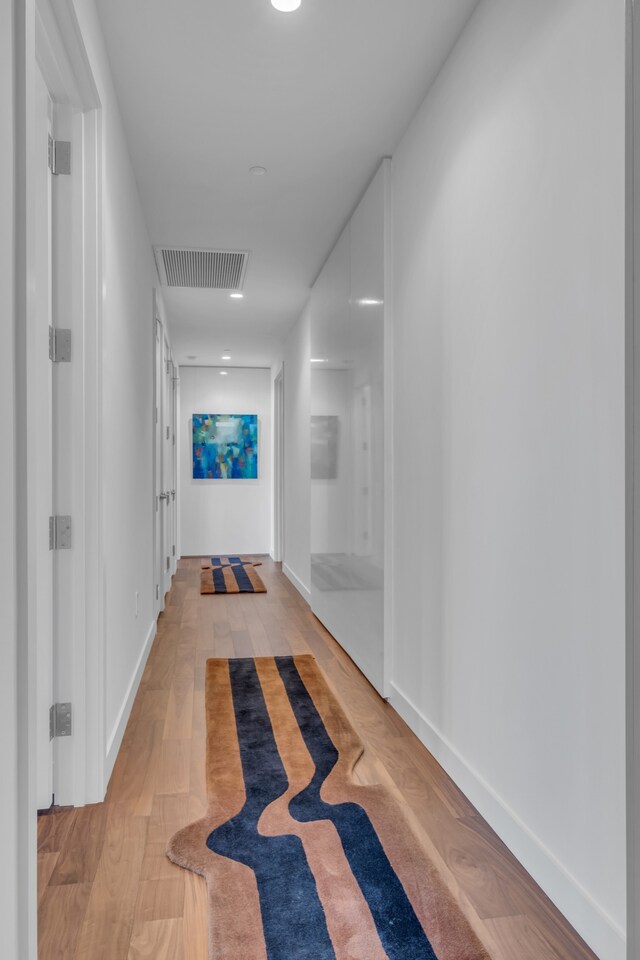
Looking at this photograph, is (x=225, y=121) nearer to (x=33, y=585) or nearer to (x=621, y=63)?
(x=621, y=63)

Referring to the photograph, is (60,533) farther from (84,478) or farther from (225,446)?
(225,446)

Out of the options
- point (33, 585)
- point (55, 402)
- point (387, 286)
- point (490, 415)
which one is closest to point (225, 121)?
point (387, 286)

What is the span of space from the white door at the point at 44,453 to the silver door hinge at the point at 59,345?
0.02 meters

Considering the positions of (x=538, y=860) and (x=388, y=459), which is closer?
(x=538, y=860)

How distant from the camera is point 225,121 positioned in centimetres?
281

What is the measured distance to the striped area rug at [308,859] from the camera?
1456 millimetres

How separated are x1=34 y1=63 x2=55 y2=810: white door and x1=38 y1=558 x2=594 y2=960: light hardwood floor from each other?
0.92 feet

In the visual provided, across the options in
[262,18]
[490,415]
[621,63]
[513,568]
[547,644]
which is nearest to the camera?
[621,63]

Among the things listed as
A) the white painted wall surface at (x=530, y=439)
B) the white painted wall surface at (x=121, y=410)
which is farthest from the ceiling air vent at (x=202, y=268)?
the white painted wall surface at (x=530, y=439)

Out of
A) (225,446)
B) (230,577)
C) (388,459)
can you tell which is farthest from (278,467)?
(388,459)

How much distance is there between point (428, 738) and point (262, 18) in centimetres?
258

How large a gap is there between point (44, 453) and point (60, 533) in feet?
0.87

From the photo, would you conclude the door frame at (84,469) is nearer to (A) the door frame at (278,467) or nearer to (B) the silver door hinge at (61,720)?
(B) the silver door hinge at (61,720)

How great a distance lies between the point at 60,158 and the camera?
2.02 meters
